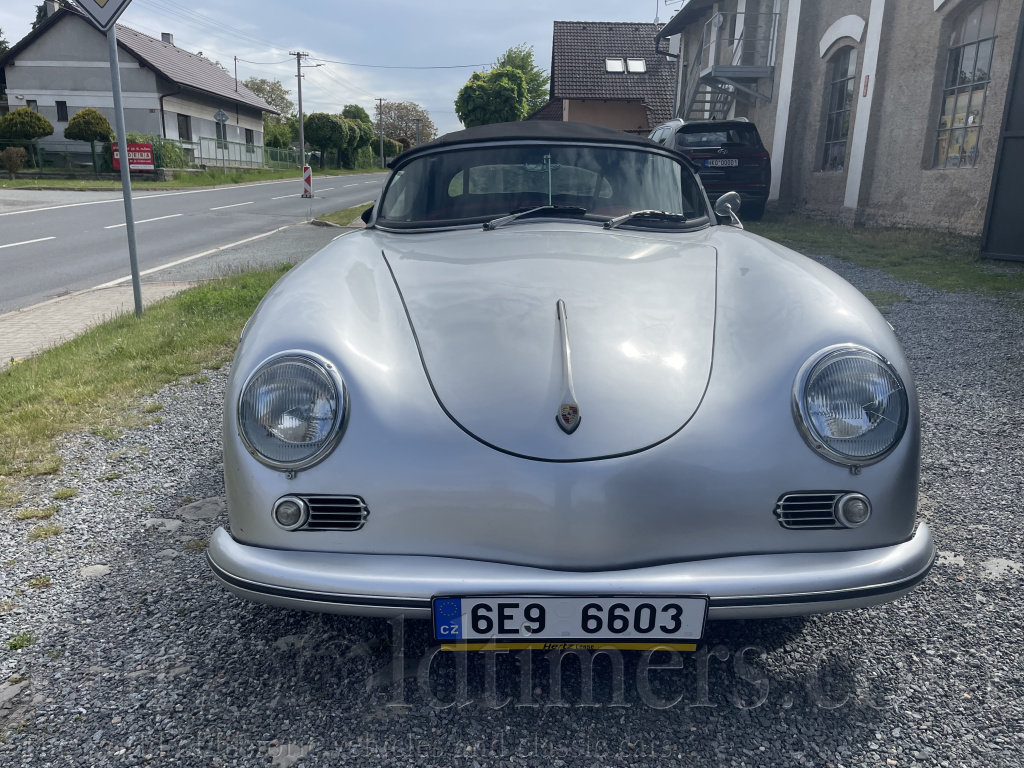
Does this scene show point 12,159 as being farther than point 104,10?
Yes

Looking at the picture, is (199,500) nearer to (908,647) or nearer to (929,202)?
(908,647)

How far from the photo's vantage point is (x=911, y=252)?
9.88 m

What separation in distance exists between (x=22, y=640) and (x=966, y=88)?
43.4 ft

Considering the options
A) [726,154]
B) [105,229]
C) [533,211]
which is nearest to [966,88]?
[726,154]

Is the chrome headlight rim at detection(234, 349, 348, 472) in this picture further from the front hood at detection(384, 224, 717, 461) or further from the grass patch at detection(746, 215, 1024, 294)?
the grass patch at detection(746, 215, 1024, 294)

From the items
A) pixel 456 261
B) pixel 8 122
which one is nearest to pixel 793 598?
pixel 456 261

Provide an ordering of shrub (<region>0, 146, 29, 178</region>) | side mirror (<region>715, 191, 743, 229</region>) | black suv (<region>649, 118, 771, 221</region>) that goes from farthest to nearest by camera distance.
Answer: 1. shrub (<region>0, 146, 29, 178</region>)
2. black suv (<region>649, 118, 771, 221</region>)
3. side mirror (<region>715, 191, 743, 229</region>)

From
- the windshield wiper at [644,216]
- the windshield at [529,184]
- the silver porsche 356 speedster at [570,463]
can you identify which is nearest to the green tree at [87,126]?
the windshield at [529,184]

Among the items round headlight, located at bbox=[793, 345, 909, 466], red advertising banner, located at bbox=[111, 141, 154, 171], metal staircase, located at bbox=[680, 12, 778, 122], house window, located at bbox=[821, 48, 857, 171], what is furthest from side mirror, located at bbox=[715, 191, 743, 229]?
red advertising banner, located at bbox=[111, 141, 154, 171]

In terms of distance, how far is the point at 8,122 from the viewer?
31406 mm

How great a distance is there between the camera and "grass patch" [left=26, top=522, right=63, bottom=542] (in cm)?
273

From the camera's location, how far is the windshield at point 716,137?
12.2 meters

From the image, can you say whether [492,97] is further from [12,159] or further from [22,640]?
[22,640]

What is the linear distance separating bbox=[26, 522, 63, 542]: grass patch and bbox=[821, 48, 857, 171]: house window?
14877 millimetres
